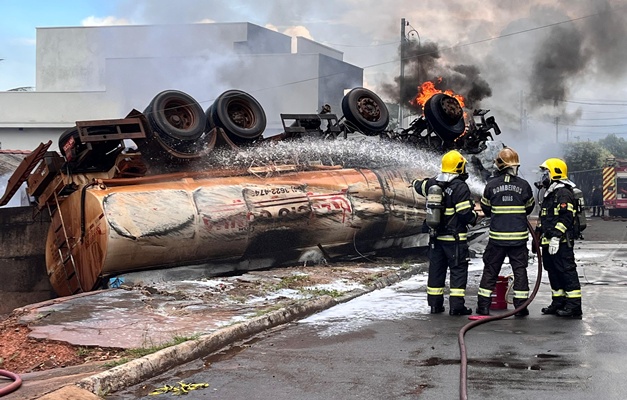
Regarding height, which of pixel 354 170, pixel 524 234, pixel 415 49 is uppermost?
pixel 415 49

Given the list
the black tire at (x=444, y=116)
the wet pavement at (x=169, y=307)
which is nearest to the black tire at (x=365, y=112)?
the black tire at (x=444, y=116)

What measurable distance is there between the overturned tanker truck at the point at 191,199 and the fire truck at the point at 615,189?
2729 centimetres

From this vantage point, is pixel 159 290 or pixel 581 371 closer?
pixel 581 371

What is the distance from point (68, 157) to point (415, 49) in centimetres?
1760

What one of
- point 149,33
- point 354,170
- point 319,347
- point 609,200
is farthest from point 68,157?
point 609,200

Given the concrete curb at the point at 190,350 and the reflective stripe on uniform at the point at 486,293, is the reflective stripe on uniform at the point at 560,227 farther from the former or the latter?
the concrete curb at the point at 190,350

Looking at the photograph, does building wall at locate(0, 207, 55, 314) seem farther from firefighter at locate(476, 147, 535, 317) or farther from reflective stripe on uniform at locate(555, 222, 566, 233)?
reflective stripe on uniform at locate(555, 222, 566, 233)

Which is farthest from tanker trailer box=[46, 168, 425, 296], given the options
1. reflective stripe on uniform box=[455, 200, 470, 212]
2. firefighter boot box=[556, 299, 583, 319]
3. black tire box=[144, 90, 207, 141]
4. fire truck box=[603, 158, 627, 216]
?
fire truck box=[603, 158, 627, 216]

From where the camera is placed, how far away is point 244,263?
439 inches

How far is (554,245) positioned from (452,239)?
1056 millimetres

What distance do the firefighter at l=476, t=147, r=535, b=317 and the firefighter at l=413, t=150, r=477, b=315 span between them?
23 cm

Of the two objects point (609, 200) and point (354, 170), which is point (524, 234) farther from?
point (609, 200)

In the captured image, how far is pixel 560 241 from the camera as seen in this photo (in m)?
7.98

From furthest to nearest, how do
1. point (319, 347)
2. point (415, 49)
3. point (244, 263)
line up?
point (415, 49)
point (244, 263)
point (319, 347)
